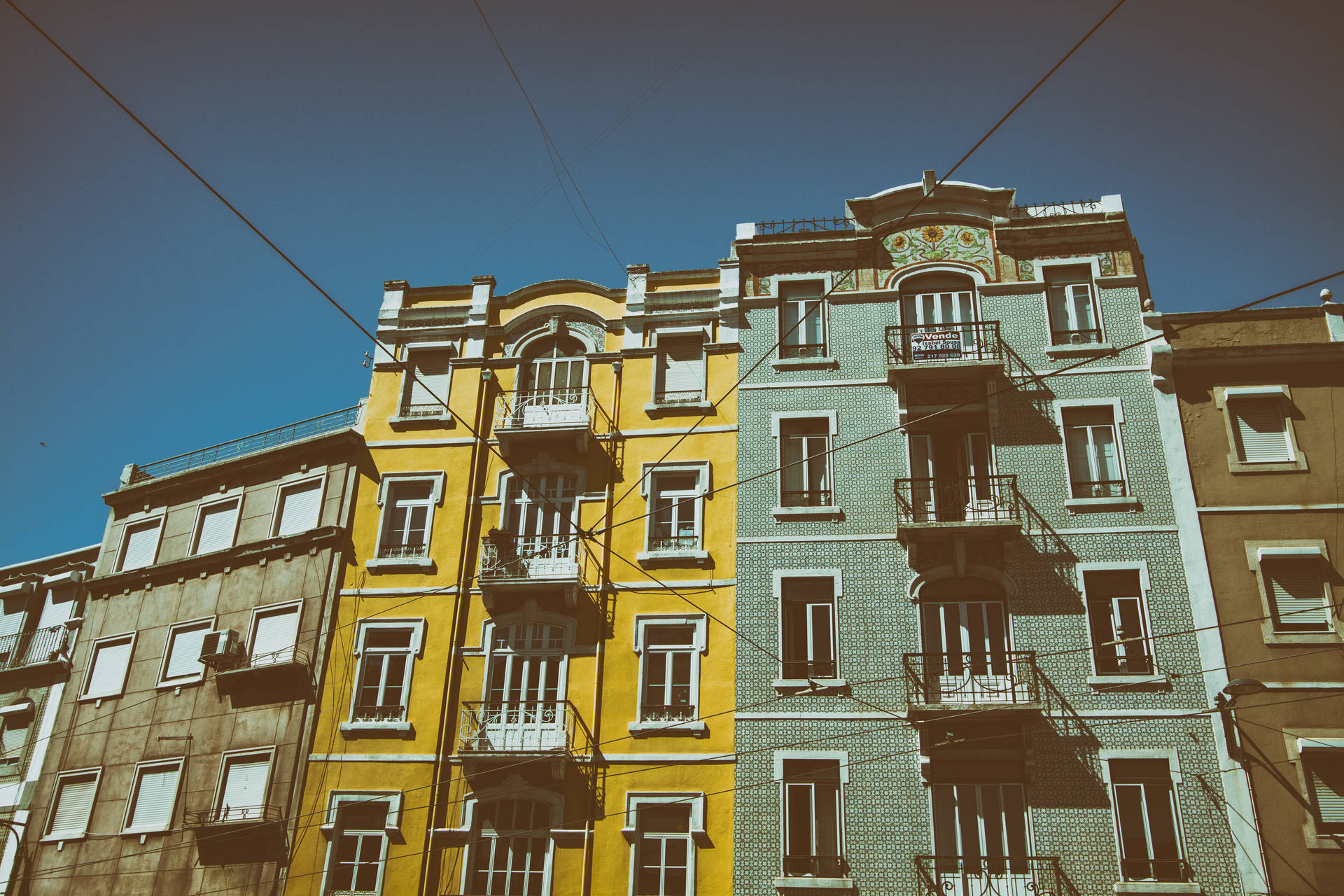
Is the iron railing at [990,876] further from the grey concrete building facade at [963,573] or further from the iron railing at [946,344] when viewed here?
the iron railing at [946,344]

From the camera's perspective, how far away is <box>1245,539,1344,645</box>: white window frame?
22.0 m

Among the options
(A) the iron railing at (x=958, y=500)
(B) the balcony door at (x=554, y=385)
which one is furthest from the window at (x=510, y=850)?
(A) the iron railing at (x=958, y=500)

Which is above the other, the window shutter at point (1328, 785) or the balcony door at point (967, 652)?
the balcony door at point (967, 652)

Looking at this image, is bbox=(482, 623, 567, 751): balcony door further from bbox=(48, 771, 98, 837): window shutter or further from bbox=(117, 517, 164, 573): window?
bbox=(117, 517, 164, 573): window

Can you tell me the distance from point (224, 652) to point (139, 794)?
3929mm

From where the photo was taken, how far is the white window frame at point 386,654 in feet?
82.3

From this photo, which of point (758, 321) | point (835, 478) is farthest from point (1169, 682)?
point (758, 321)

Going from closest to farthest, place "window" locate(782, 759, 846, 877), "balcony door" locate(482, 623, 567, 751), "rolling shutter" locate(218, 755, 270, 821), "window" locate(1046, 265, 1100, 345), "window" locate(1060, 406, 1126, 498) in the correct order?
"window" locate(782, 759, 846, 877) → "balcony door" locate(482, 623, 567, 751) → "window" locate(1060, 406, 1126, 498) → "rolling shutter" locate(218, 755, 270, 821) → "window" locate(1046, 265, 1100, 345)

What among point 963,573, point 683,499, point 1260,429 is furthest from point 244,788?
point 1260,429

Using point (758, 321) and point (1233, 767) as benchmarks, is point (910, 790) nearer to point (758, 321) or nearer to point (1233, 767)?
point (1233, 767)

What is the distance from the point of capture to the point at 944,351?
2634 cm

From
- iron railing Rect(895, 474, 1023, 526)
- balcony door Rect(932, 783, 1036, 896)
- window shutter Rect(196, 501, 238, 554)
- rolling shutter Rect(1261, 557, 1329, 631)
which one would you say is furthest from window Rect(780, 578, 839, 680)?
window shutter Rect(196, 501, 238, 554)

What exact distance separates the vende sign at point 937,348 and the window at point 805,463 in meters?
2.64

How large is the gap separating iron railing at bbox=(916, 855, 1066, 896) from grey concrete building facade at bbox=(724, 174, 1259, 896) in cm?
4
